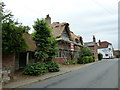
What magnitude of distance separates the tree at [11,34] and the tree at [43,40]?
13.0 feet

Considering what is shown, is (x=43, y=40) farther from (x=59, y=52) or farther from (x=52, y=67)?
(x=59, y=52)

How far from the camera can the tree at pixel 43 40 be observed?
13492 millimetres

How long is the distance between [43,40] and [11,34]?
5059mm

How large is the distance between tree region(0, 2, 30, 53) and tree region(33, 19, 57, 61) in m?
3.96

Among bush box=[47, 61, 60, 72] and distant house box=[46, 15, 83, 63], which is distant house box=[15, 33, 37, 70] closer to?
bush box=[47, 61, 60, 72]

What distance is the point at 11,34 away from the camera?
8.79 m

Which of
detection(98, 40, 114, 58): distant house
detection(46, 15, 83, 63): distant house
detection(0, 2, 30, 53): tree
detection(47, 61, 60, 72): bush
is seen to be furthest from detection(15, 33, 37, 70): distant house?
detection(98, 40, 114, 58): distant house

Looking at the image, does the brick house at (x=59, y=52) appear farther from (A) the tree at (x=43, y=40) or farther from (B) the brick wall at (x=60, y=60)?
(A) the tree at (x=43, y=40)

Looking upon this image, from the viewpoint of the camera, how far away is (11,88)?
22.3 ft

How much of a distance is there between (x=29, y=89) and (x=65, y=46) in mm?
18351

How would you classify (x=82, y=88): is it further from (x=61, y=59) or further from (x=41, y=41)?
(x=61, y=59)

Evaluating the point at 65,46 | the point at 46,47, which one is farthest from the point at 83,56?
the point at 46,47

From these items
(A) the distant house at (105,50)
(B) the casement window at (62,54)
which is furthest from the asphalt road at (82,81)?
(A) the distant house at (105,50)

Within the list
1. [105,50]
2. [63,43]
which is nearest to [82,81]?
[63,43]
